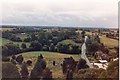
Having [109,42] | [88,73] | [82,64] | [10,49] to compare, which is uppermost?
[109,42]

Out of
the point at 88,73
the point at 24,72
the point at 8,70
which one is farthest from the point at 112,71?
the point at 8,70

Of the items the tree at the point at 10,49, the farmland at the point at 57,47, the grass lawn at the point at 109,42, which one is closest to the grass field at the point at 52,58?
the farmland at the point at 57,47

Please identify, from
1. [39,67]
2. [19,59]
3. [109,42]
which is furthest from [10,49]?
[109,42]

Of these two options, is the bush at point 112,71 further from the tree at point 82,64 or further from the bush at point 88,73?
the tree at point 82,64

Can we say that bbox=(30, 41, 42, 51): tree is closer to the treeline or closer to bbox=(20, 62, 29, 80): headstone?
the treeline

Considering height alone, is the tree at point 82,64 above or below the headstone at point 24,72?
above

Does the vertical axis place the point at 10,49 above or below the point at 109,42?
below

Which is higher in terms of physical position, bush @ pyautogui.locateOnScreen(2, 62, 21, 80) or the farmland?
the farmland

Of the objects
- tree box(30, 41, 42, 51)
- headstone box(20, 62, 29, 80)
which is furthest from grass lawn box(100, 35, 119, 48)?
headstone box(20, 62, 29, 80)

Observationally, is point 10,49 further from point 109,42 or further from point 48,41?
point 109,42

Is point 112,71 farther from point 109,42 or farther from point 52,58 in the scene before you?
point 52,58
